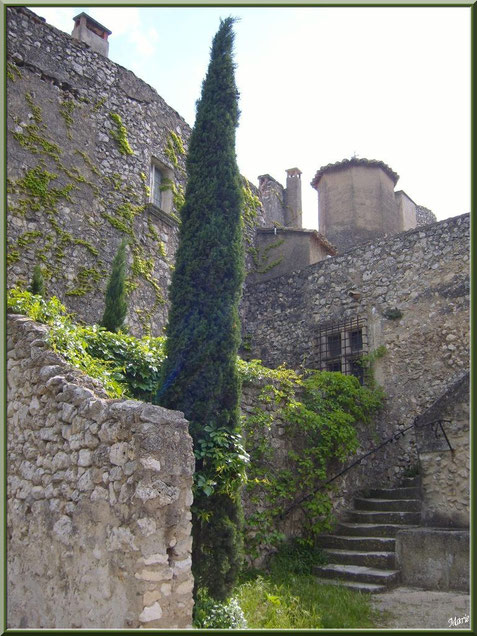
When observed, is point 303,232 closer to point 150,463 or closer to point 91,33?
point 91,33

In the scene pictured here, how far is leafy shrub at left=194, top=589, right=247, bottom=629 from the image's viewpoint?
525 centimetres

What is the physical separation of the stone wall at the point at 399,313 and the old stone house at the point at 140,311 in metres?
0.04

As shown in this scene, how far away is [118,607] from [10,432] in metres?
2.28

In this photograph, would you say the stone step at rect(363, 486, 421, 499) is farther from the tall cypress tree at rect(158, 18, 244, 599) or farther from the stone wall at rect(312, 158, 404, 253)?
the stone wall at rect(312, 158, 404, 253)

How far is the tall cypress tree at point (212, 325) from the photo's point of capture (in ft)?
19.2

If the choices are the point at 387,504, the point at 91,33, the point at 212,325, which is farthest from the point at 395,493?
the point at 91,33

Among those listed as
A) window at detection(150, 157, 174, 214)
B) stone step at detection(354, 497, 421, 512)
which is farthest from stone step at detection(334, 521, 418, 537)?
window at detection(150, 157, 174, 214)

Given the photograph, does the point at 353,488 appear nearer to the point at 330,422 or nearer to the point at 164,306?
the point at 330,422

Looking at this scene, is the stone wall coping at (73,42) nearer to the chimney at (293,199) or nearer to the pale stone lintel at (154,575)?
the chimney at (293,199)

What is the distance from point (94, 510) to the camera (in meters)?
4.84

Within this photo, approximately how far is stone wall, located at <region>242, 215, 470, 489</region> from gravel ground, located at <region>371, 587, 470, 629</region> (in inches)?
116

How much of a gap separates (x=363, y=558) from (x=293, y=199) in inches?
506

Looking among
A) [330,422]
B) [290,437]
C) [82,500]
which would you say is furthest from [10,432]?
[330,422]

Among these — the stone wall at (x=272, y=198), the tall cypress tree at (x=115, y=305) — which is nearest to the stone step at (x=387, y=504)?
the tall cypress tree at (x=115, y=305)
